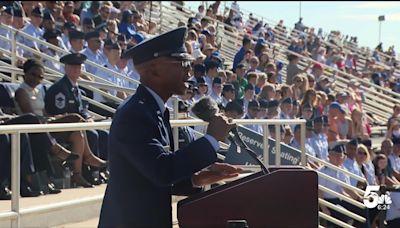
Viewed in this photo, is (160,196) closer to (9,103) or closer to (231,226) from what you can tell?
(231,226)

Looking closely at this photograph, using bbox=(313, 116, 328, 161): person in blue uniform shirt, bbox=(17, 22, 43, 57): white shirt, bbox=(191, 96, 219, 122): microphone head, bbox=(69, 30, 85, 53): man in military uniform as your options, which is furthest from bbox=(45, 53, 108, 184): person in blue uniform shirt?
bbox=(191, 96, 219, 122): microphone head

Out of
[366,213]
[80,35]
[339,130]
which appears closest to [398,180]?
[366,213]

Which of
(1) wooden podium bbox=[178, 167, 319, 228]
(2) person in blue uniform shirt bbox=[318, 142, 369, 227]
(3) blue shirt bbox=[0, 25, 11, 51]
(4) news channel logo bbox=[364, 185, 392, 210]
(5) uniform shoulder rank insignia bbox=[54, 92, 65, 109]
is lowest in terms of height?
(2) person in blue uniform shirt bbox=[318, 142, 369, 227]

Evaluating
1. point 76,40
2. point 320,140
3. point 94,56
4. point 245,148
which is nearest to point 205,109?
point 245,148

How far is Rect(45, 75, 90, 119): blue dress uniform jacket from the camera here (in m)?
7.39

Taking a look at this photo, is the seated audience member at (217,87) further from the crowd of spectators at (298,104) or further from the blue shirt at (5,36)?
the blue shirt at (5,36)

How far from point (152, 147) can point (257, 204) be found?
1.43 feet

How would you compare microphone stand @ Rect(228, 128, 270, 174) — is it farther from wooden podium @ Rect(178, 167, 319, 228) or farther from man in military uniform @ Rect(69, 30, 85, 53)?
man in military uniform @ Rect(69, 30, 85, 53)

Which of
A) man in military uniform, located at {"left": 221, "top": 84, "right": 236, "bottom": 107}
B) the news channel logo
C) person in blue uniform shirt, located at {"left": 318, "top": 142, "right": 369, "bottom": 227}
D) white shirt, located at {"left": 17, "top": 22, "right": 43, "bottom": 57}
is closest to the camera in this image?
the news channel logo

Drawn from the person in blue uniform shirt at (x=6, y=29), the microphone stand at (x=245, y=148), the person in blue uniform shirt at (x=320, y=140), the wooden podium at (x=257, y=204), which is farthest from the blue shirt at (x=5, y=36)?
the wooden podium at (x=257, y=204)

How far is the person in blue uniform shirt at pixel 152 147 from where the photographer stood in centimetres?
269

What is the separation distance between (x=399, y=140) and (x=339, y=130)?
2.41m

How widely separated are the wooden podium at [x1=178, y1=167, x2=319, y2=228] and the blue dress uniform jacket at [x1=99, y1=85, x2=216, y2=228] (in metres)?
0.12

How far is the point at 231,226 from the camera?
8.53ft
